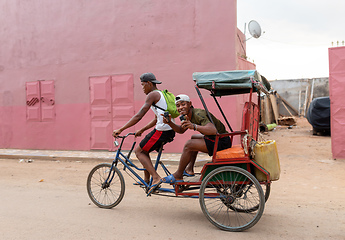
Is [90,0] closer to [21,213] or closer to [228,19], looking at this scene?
[228,19]

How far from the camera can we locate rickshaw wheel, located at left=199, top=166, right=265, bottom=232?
151 inches

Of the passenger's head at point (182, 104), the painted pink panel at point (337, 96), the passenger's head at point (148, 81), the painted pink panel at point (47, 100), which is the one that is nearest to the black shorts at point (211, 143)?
the passenger's head at point (182, 104)

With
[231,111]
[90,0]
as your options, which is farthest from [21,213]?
[90,0]

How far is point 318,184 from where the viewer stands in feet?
20.8

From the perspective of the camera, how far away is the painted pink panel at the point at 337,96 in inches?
335

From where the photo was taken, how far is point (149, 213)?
464 centimetres

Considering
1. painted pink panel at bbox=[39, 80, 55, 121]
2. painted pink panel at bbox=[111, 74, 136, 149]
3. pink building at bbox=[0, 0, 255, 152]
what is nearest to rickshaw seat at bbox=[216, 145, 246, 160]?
pink building at bbox=[0, 0, 255, 152]


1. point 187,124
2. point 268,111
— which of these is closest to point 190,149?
point 187,124

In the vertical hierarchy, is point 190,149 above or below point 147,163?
above

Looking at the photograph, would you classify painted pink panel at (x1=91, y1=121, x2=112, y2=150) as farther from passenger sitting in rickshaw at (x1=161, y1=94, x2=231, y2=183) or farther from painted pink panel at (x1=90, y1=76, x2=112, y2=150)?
passenger sitting in rickshaw at (x1=161, y1=94, x2=231, y2=183)

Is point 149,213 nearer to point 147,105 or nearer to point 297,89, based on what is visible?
point 147,105

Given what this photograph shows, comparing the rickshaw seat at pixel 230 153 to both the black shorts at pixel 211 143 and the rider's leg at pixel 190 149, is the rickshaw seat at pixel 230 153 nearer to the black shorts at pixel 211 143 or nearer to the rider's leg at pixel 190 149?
the black shorts at pixel 211 143

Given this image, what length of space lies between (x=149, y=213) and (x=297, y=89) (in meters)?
22.7

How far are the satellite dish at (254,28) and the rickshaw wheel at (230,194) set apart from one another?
30.7 feet
